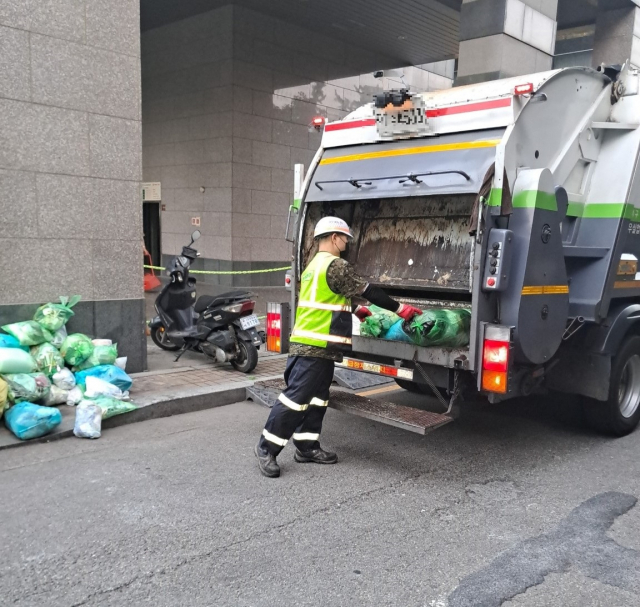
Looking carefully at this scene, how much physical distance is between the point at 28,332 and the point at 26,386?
691 millimetres

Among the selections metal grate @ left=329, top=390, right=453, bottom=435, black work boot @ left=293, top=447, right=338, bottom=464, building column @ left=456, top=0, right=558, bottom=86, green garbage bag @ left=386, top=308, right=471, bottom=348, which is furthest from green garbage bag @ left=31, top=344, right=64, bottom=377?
building column @ left=456, top=0, right=558, bottom=86

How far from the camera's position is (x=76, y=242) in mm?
6012

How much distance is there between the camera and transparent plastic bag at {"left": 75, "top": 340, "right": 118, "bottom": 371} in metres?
5.70

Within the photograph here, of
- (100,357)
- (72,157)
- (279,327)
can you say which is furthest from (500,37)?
(100,357)

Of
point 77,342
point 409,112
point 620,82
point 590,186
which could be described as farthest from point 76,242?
point 620,82

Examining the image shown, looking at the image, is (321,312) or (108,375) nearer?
(321,312)

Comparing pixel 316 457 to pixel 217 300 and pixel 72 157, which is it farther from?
pixel 72 157

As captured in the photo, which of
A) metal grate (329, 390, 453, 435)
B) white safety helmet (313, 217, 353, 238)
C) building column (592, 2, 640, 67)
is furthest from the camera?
building column (592, 2, 640, 67)

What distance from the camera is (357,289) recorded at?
4.14 metres

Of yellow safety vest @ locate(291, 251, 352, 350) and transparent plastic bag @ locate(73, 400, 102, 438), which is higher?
yellow safety vest @ locate(291, 251, 352, 350)

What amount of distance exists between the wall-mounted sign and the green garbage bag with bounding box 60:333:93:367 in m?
9.20

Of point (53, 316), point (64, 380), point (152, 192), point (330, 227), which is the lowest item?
point (64, 380)

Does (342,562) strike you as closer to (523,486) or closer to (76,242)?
(523,486)

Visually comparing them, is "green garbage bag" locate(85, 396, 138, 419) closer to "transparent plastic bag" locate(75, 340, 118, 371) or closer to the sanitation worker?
"transparent plastic bag" locate(75, 340, 118, 371)
